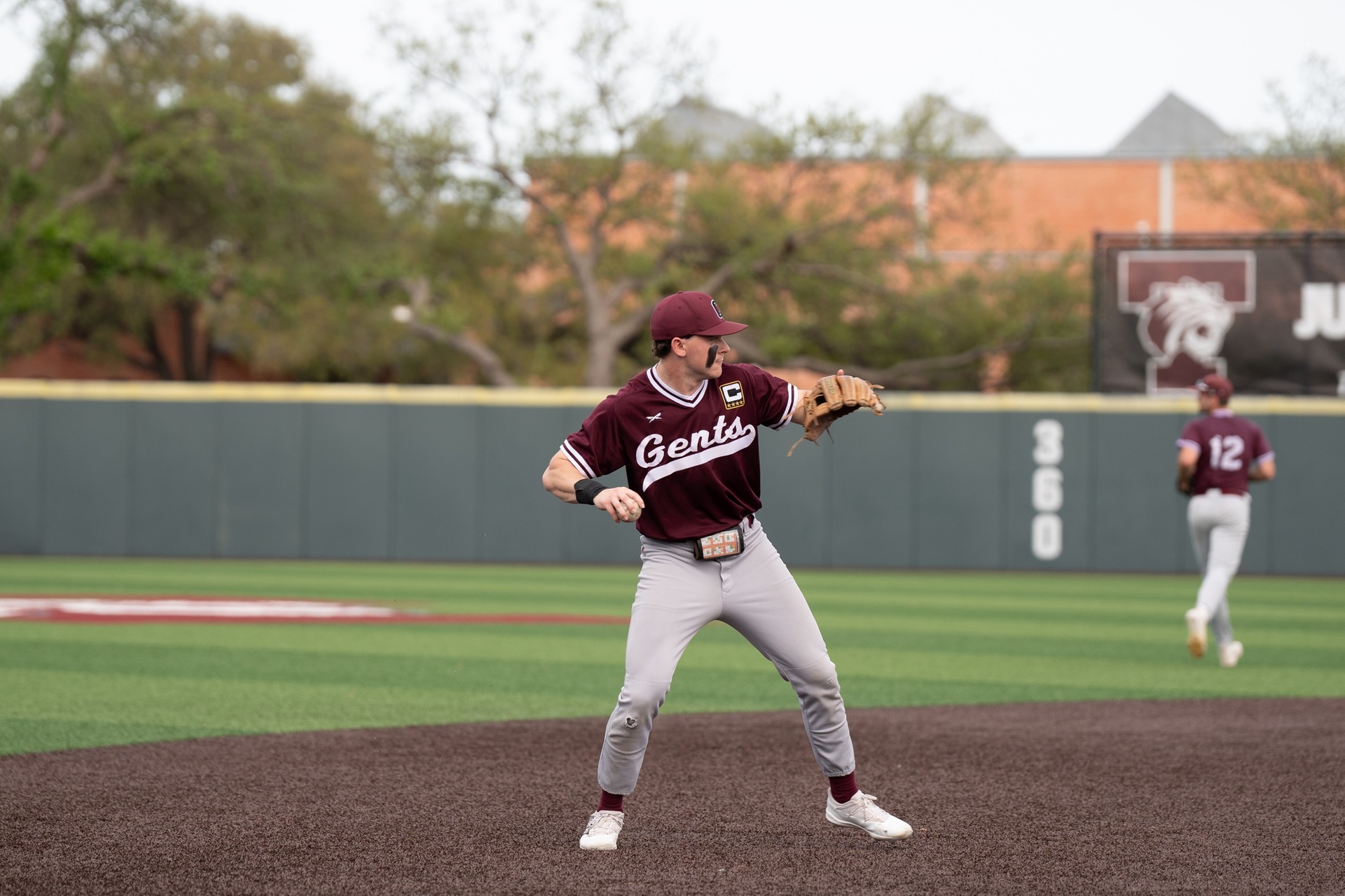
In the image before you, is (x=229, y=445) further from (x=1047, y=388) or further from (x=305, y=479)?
(x=1047, y=388)

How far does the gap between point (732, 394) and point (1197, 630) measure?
20.0 feet

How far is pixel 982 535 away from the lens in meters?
20.3

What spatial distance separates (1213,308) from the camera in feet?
61.2

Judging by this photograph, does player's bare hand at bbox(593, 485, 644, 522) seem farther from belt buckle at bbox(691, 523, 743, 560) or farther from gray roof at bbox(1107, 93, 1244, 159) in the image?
gray roof at bbox(1107, 93, 1244, 159)

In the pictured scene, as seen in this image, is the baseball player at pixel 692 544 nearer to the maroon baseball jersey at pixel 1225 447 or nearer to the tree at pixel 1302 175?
the maroon baseball jersey at pixel 1225 447

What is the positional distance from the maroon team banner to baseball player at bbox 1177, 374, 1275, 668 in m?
9.04

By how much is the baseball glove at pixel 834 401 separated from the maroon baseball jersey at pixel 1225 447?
5850 mm

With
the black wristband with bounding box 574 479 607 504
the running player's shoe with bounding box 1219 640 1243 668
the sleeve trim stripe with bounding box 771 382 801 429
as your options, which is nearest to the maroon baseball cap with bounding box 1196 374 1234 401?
the running player's shoe with bounding box 1219 640 1243 668

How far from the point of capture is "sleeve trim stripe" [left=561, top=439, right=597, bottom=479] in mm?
4781

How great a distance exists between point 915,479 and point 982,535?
50.9 inches

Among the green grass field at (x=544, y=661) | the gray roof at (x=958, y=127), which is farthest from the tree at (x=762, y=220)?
the green grass field at (x=544, y=661)

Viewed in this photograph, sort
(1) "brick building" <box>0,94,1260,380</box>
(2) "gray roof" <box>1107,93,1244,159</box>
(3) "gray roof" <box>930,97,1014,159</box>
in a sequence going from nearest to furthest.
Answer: (3) "gray roof" <box>930,97,1014,159</box> < (1) "brick building" <box>0,94,1260,380</box> < (2) "gray roof" <box>1107,93,1244,159</box>

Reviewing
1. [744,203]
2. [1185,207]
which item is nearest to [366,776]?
[744,203]

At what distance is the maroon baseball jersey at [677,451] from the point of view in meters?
4.78
